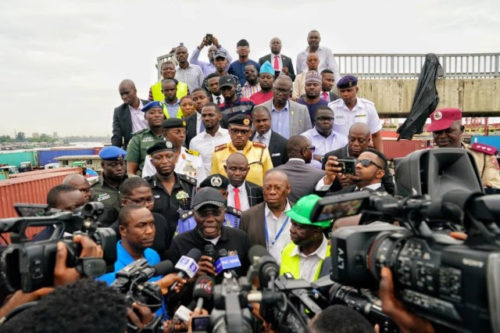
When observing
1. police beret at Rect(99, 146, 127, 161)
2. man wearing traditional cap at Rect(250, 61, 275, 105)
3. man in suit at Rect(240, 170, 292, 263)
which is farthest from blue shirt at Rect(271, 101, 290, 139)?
police beret at Rect(99, 146, 127, 161)

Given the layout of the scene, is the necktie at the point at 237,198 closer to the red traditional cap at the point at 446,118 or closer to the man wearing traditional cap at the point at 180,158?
the man wearing traditional cap at the point at 180,158

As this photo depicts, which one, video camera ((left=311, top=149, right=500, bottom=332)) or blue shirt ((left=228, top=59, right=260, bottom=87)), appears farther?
blue shirt ((left=228, top=59, right=260, bottom=87))

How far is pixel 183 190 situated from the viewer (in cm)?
500

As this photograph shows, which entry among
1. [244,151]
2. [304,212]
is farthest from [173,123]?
[304,212]

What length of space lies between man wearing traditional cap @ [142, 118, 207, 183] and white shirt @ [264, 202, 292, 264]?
61.3 inches

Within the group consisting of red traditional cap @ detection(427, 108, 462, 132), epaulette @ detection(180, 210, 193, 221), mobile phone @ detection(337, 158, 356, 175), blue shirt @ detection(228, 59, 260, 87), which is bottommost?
epaulette @ detection(180, 210, 193, 221)

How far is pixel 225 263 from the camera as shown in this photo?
3.20m

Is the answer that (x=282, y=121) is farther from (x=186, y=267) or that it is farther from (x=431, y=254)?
(x=431, y=254)

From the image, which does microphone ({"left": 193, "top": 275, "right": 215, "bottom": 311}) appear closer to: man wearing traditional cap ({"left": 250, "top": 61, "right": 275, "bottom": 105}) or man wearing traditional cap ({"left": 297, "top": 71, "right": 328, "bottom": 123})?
man wearing traditional cap ({"left": 297, "top": 71, "right": 328, "bottom": 123})

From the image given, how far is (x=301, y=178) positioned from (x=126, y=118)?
13.0ft

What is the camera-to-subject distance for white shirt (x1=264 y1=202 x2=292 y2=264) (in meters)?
4.13

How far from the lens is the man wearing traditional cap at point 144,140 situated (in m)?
6.33

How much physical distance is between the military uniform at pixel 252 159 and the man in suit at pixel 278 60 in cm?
459

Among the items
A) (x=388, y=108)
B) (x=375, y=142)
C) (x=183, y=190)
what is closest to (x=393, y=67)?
(x=388, y=108)
